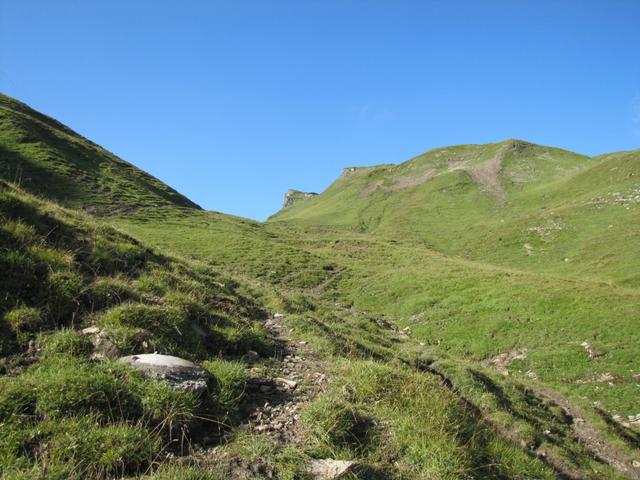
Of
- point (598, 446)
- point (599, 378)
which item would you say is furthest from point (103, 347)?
point (599, 378)

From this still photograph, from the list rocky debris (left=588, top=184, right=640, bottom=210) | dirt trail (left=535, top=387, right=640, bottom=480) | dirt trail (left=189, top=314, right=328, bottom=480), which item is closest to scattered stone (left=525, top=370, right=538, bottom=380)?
dirt trail (left=535, top=387, right=640, bottom=480)

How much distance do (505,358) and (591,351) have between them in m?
4.59

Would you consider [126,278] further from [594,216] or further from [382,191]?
[382,191]

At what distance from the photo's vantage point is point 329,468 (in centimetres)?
593

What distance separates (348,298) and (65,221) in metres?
28.6

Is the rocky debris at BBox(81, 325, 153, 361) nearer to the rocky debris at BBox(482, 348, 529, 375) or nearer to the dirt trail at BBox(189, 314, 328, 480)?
the dirt trail at BBox(189, 314, 328, 480)

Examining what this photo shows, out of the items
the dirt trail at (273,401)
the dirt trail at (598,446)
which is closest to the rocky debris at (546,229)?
the dirt trail at (598,446)

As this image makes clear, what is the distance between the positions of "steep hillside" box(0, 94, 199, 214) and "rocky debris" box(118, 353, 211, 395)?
47091mm

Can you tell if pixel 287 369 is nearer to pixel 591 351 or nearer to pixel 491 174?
pixel 591 351

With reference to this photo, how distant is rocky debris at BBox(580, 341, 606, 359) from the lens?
2353cm

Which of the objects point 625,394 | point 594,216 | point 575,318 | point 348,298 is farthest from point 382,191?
point 625,394

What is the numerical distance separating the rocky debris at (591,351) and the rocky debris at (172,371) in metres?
24.0

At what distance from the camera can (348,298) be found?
38625 millimetres

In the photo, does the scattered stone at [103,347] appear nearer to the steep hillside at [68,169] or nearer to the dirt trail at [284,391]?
the dirt trail at [284,391]
